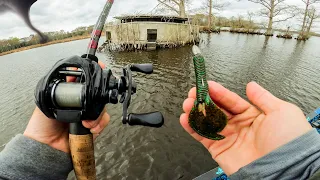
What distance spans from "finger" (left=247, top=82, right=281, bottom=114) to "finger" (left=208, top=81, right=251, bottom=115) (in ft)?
0.55

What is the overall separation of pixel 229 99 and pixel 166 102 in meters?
7.98

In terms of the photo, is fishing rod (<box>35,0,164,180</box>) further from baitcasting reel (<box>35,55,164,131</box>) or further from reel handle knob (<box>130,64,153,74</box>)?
reel handle knob (<box>130,64,153,74</box>)

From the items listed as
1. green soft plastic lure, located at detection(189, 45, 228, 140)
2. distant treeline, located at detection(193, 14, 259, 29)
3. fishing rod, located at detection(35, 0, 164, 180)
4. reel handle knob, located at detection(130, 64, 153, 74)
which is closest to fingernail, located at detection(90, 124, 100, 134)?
fishing rod, located at detection(35, 0, 164, 180)

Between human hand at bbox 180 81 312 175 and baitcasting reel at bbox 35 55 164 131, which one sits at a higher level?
baitcasting reel at bbox 35 55 164 131

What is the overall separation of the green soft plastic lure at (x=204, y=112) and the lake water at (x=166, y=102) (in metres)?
1.22

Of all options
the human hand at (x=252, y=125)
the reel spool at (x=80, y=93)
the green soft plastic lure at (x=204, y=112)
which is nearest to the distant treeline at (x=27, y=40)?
the reel spool at (x=80, y=93)

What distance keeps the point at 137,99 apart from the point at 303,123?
923cm

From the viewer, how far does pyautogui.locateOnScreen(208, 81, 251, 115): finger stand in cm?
192

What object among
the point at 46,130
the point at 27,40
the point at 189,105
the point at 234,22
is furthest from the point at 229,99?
the point at 234,22

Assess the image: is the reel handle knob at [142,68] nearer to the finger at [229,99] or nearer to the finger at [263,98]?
the finger at [229,99]

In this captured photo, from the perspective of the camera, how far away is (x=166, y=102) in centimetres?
988

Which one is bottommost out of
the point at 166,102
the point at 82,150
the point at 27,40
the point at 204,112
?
the point at 166,102

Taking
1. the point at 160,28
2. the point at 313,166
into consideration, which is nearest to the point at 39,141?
the point at 313,166

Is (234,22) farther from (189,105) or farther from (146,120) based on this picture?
(146,120)
